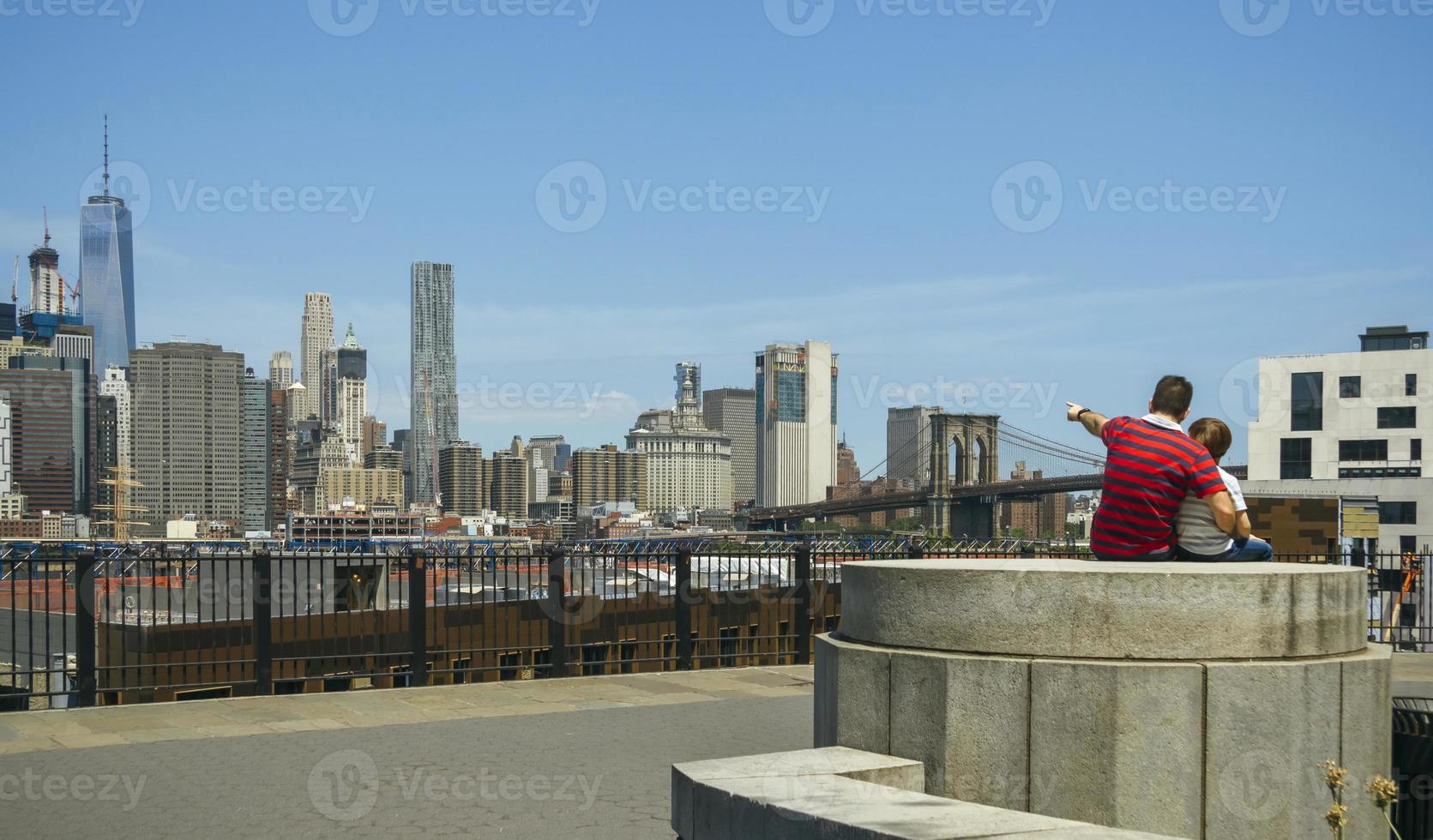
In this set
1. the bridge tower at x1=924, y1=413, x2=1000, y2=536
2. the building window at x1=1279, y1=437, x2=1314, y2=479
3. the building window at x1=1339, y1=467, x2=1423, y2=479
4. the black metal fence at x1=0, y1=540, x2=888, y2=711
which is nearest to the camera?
the black metal fence at x1=0, y1=540, x2=888, y2=711

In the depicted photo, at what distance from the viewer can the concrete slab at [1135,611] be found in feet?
16.8

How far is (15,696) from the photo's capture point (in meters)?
9.80

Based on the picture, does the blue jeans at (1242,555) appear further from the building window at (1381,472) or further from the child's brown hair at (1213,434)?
the building window at (1381,472)

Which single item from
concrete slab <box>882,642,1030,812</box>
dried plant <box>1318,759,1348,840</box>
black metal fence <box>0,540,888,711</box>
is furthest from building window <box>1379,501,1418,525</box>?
dried plant <box>1318,759,1348,840</box>

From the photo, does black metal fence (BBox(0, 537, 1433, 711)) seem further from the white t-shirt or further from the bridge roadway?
the bridge roadway

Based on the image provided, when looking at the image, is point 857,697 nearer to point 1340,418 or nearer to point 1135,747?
point 1135,747

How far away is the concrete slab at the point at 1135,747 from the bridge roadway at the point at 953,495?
61264 millimetres

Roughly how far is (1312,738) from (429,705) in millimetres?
7257

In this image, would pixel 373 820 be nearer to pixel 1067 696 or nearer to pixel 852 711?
pixel 852 711

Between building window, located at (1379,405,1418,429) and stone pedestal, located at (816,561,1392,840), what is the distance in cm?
7152

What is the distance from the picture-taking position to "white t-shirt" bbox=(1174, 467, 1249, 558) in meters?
5.91

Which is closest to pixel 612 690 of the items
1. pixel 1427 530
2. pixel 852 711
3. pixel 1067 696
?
pixel 852 711

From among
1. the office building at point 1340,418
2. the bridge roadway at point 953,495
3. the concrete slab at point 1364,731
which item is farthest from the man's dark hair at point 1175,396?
A: the office building at point 1340,418

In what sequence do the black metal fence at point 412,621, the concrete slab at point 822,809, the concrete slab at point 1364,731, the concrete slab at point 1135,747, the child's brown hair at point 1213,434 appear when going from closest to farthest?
the concrete slab at point 822,809 < the concrete slab at point 1135,747 < the concrete slab at point 1364,731 < the child's brown hair at point 1213,434 < the black metal fence at point 412,621
